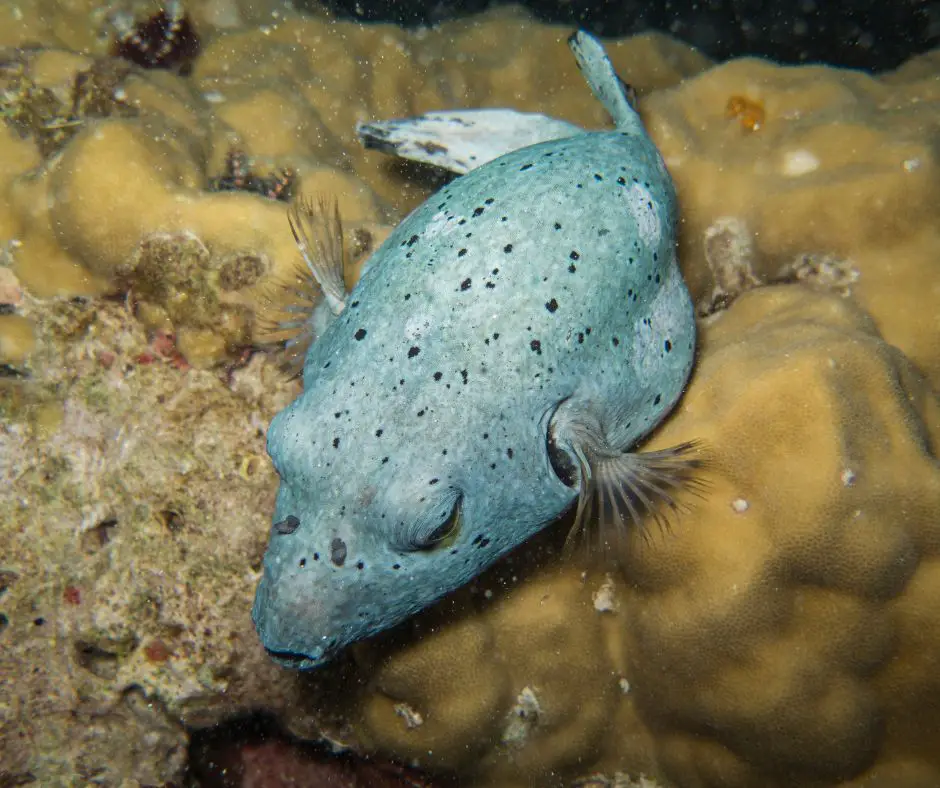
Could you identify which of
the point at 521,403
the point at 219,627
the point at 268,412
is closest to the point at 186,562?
the point at 219,627

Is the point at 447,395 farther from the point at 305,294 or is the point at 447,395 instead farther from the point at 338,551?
the point at 305,294

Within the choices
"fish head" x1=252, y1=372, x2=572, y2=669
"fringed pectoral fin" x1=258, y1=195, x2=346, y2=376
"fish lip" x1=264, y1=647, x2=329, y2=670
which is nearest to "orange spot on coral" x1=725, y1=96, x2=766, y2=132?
"fringed pectoral fin" x1=258, y1=195, x2=346, y2=376

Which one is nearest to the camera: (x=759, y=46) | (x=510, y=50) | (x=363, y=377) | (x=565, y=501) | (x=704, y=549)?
(x=363, y=377)

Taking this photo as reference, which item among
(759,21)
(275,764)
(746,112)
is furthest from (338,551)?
(759,21)

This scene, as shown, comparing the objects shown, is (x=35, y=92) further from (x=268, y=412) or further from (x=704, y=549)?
(x=704, y=549)

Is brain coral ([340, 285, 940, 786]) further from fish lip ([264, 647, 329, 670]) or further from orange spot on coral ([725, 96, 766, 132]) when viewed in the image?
orange spot on coral ([725, 96, 766, 132])
